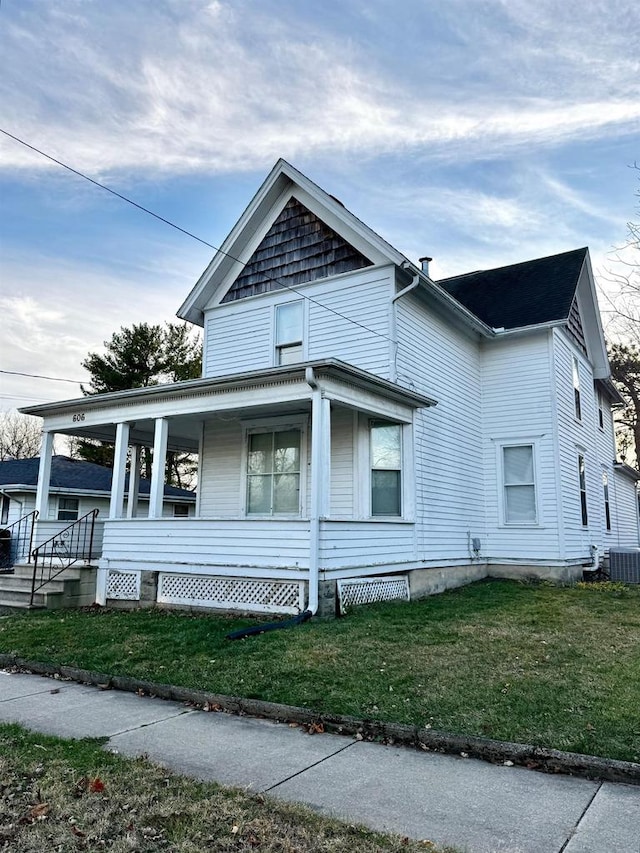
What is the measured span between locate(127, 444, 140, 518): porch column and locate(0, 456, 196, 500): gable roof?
6.11 meters

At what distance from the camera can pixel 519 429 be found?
45.3 ft

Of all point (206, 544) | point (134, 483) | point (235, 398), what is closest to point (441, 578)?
point (206, 544)

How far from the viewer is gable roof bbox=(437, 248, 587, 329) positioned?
14141 millimetres

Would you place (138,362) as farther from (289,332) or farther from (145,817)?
(145,817)

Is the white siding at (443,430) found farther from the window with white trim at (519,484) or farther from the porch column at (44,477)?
the porch column at (44,477)

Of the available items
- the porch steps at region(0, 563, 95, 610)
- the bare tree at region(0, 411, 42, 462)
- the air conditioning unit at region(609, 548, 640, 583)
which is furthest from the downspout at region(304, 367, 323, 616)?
the bare tree at region(0, 411, 42, 462)

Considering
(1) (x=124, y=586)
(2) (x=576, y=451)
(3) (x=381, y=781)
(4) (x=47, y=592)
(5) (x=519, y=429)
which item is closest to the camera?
(3) (x=381, y=781)

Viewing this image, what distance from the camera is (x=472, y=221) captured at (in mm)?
14672

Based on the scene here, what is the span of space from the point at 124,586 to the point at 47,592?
1288 millimetres

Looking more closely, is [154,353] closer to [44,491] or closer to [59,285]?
[59,285]

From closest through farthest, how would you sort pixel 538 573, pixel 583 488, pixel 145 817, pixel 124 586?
pixel 145 817 → pixel 124 586 → pixel 538 573 → pixel 583 488

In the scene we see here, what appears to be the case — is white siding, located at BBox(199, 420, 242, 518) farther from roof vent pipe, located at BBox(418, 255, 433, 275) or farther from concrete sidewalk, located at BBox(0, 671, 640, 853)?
concrete sidewalk, located at BBox(0, 671, 640, 853)

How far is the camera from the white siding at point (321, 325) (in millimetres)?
11500

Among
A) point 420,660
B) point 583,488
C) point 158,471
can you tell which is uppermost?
point 583,488
